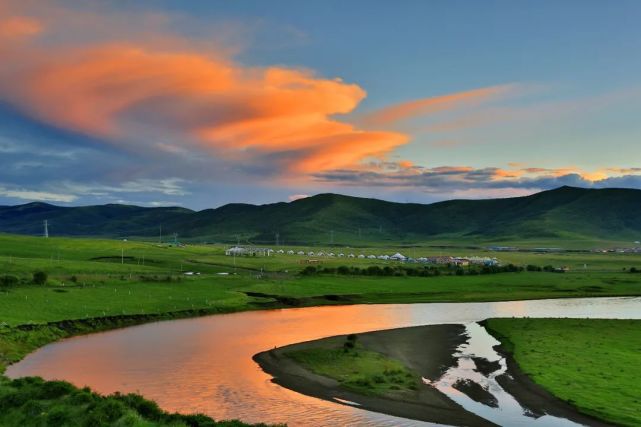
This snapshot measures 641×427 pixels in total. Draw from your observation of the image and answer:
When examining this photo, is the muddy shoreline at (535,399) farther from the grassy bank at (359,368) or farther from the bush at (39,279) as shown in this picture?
the bush at (39,279)

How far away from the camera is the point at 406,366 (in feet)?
184

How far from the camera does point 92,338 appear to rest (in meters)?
69.2

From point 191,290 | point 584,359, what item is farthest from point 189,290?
point 584,359

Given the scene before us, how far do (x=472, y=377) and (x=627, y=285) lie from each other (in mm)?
117536

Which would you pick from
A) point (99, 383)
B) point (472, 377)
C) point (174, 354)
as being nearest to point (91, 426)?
point (99, 383)

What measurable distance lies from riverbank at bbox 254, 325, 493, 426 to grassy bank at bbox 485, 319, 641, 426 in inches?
309

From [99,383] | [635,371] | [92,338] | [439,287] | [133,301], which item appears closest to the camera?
[99,383]

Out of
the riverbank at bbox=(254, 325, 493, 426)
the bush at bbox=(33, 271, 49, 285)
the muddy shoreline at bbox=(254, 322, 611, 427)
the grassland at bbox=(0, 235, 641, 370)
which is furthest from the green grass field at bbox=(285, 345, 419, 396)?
the bush at bbox=(33, 271, 49, 285)

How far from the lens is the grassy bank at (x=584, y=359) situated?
1612 inches

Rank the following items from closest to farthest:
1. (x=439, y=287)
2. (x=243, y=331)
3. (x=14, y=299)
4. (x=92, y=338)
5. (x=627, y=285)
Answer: (x=92, y=338) → (x=243, y=331) → (x=14, y=299) → (x=439, y=287) → (x=627, y=285)

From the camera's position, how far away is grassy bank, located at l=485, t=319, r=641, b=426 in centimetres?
4094

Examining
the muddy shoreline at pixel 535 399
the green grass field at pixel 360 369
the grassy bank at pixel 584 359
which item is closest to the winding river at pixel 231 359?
the muddy shoreline at pixel 535 399

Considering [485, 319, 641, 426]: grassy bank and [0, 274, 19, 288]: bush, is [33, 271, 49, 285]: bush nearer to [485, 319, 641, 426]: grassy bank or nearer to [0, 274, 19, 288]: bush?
[0, 274, 19, 288]: bush

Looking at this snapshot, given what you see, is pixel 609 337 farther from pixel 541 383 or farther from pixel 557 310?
pixel 557 310
